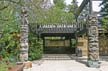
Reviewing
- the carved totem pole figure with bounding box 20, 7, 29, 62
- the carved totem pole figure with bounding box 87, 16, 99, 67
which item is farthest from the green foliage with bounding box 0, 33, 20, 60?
the carved totem pole figure with bounding box 87, 16, 99, 67

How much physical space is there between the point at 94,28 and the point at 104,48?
479 inches

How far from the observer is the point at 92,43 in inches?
662

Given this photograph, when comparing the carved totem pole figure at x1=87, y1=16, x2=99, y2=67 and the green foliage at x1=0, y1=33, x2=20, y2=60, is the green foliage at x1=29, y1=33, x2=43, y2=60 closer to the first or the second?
the green foliage at x1=0, y1=33, x2=20, y2=60

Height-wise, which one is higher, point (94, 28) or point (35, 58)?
point (94, 28)

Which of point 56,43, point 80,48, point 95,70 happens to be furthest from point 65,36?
point 95,70

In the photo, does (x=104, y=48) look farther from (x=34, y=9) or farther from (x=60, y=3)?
(x=60, y=3)

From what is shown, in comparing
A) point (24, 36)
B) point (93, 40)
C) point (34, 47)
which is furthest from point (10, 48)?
point (93, 40)

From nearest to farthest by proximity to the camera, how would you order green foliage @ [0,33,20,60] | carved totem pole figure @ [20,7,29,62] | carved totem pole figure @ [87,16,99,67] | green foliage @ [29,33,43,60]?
carved totem pole figure @ [20,7,29,62]
carved totem pole figure @ [87,16,99,67]
green foliage @ [0,33,20,60]
green foliage @ [29,33,43,60]

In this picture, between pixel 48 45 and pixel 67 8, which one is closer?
pixel 48 45

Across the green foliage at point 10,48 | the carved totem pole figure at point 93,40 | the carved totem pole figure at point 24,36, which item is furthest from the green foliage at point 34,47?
the carved totem pole figure at point 93,40

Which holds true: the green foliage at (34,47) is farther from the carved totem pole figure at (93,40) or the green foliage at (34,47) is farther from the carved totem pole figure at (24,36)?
the carved totem pole figure at (93,40)

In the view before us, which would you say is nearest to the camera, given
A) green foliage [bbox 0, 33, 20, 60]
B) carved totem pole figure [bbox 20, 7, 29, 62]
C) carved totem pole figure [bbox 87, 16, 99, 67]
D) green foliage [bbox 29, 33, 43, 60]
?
carved totem pole figure [bbox 20, 7, 29, 62]

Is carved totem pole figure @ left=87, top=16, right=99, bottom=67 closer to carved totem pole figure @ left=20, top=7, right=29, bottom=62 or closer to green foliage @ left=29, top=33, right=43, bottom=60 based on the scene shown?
carved totem pole figure @ left=20, top=7, right=29, bottom=62

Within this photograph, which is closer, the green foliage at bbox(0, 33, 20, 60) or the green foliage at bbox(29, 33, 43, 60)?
the green foliage at bbox(0, 33, 20, 60)
